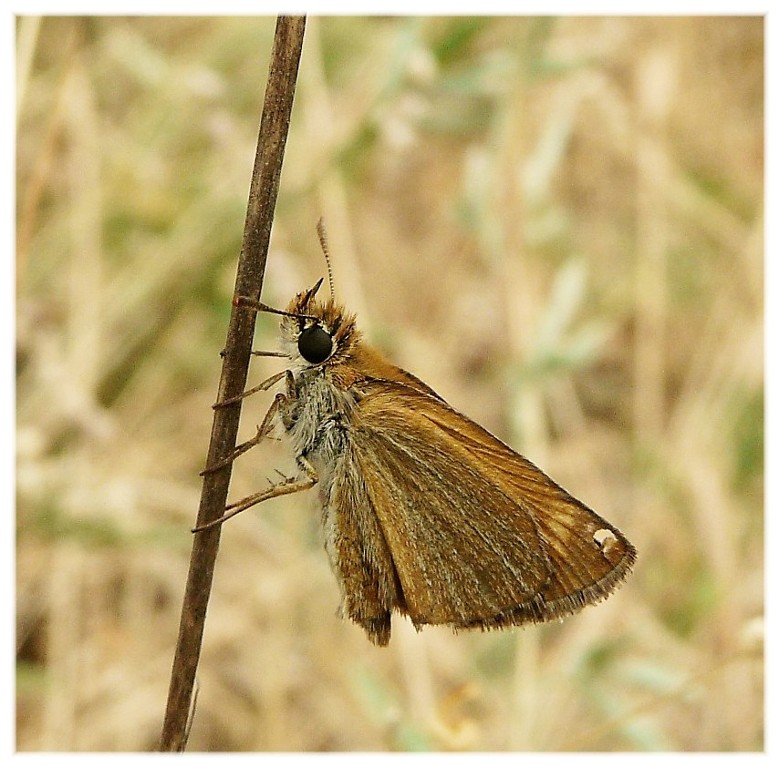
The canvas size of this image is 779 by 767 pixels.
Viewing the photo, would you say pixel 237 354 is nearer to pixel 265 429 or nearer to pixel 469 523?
pixel 265 429

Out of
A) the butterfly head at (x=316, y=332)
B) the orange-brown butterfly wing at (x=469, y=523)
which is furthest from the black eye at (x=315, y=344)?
the orange-brown butterfly wing at (x=469, y=523)

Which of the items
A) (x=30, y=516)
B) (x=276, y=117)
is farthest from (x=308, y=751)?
(x=276, y=117)

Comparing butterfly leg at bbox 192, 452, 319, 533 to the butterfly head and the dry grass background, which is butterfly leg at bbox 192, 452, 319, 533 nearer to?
the butterfly head

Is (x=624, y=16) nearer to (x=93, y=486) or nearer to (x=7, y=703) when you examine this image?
(x=93, y=486)

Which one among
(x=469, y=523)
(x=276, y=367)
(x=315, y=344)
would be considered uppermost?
(x=276, y=367)

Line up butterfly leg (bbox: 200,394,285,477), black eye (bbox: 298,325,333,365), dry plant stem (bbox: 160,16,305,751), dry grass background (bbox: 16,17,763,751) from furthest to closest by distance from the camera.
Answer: dry grass background (bbox: 16,17,763,751) < black eye (bbox: 298,325,333,365) < butterfly leg (bbox: 200,394,285,477) < dry plant stem (bbox: 160,16,305,751)

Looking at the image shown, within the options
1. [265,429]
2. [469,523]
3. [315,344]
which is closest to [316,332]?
[315,344]

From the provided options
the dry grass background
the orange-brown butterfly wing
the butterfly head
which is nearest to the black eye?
the butterfly head
